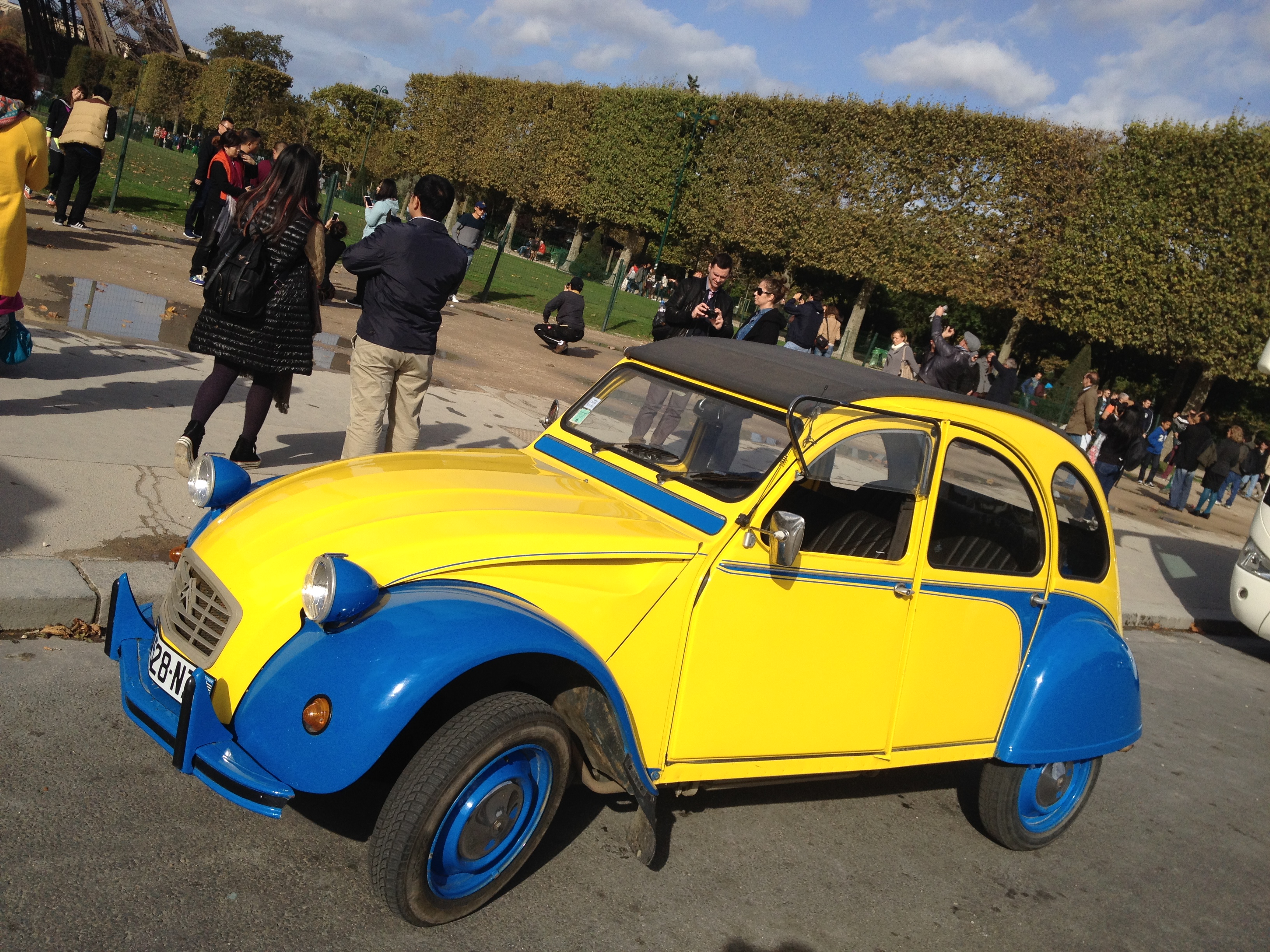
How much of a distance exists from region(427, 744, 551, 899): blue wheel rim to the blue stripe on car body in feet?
3.11

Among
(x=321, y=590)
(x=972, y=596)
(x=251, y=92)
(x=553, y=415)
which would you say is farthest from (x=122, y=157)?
(x=251, y=92)

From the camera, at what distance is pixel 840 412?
3.65 m

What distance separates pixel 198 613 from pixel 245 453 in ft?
11.4

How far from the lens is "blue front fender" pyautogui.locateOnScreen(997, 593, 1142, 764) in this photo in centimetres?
413

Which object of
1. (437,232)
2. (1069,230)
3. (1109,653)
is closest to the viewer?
(1109,653)

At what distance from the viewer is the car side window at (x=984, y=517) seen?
13.0 feet

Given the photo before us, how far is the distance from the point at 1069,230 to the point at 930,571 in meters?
25.0

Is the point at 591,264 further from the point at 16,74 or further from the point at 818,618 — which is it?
the point at 818,618

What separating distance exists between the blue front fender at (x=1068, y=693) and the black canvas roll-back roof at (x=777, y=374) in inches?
34.6

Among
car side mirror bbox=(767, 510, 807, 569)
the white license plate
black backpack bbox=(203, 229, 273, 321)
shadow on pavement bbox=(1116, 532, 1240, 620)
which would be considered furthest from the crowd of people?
shadow on pavement bbox=(1116, 532, 1240, 620)

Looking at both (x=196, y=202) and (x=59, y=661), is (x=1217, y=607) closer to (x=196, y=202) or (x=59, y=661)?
(x=59, y=661)

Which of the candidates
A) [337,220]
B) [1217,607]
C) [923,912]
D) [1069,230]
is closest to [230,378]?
[337,220]

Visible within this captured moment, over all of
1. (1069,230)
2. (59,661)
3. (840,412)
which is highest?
(1069,230)

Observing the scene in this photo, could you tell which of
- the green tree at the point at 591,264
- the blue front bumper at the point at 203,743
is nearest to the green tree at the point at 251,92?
the green tree at the point at 591,264
